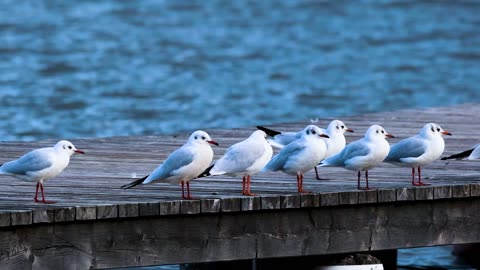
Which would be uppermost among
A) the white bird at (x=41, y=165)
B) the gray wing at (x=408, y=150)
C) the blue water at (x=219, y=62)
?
the blue water at (x=219, y=62)

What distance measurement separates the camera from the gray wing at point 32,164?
373 inches

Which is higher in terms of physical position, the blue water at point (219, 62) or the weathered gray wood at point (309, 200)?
the blue water at point (219, 62)

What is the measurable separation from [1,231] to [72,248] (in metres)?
0.47

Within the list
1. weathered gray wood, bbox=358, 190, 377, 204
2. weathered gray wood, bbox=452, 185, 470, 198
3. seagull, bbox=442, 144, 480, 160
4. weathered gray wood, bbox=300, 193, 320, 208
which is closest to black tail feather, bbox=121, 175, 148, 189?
weathered gray wood, bbox=300, 193, 320, 208

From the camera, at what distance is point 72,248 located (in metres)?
9.40

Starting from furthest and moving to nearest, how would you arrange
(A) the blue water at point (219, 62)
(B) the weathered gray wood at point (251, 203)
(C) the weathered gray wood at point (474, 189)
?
(A) the blue water at point (219, 62)
(C) the weathered gray wood at point (474, 189)
(B) the weathered gray wood at point (251, 203)

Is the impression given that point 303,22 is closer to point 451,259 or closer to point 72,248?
point 451,259

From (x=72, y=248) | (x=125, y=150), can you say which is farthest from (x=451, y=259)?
(x=72, y=248)

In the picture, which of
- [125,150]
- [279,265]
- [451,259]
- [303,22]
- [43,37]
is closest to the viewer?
[279,265]

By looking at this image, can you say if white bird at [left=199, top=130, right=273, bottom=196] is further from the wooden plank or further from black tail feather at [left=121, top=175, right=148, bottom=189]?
the wooden plank

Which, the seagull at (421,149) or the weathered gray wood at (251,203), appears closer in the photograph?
the weathered gray wood at (251,203)

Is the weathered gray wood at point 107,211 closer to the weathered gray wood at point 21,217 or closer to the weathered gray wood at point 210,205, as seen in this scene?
the weathered gray wood at point 21,217

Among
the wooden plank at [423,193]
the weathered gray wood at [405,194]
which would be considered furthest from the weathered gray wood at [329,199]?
the wooden plank at [423,193]

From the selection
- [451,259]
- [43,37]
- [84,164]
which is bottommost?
[451,259]
